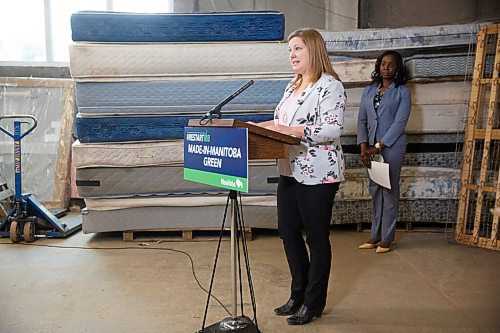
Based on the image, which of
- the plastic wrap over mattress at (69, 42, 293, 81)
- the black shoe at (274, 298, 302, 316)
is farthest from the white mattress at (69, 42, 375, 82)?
the black shoe at (274, 298, 302, 316)

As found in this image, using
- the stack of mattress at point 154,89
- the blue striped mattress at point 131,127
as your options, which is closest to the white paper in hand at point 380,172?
the stack of mattress at point 154,89

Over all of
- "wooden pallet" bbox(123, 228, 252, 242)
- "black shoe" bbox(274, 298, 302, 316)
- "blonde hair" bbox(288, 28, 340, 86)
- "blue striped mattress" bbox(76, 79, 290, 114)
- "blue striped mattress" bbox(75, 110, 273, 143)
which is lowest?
"wooden pallet" bbox(123, 228, 252, 242)

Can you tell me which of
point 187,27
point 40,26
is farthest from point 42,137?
point 187,27

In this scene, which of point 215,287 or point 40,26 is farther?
point 40,26

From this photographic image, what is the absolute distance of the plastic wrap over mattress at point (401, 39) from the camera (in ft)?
11.9

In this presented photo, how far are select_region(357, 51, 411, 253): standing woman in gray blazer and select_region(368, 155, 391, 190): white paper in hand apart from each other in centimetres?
5

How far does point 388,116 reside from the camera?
3.22 meters

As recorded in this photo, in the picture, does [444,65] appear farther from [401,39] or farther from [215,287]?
[215,287]

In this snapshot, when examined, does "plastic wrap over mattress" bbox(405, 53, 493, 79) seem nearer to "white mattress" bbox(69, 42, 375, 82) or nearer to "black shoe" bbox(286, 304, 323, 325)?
"white mattress" bbox(69, 42, 375, 82)

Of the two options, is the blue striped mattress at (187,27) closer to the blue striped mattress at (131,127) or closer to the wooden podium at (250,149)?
the blue striped mattress at (131,127)

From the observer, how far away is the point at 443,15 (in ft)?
16.1

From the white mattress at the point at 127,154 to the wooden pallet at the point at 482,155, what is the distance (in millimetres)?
2293

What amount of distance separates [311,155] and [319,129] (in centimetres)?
14

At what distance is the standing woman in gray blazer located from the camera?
125 inches
